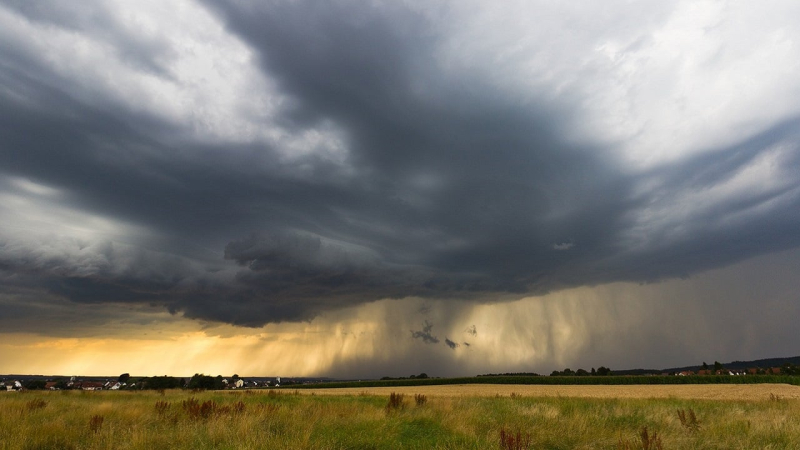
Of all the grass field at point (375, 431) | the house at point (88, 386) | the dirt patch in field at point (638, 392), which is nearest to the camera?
the grass field at point (375, 431)

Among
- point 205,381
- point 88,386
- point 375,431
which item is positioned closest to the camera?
point 375,431

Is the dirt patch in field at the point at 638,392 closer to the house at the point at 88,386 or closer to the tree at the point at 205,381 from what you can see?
the house at the point at 88,386

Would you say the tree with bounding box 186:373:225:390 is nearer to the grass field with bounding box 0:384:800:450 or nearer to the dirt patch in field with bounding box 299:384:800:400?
the dirt patch in field with bounding box 299:384:800:400

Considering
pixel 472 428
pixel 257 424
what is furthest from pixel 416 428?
pixel 257 424

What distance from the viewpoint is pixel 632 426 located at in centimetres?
1432

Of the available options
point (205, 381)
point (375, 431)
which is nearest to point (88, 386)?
point (205, 381)

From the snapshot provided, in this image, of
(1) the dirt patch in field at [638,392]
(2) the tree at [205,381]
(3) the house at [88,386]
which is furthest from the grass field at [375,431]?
(2) the tree at [205,381]

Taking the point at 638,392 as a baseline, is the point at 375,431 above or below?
above

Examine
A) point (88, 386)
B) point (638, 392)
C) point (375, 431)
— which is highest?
point (375, 431)

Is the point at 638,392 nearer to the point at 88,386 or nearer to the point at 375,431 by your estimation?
the point at 375,431

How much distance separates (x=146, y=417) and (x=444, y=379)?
9648cm

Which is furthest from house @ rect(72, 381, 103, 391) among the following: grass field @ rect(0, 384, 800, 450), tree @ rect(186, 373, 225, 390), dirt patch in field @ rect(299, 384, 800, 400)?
grass field @ rect(0, 384, 800, 450)

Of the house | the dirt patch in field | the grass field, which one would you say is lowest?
the dirt patch in field

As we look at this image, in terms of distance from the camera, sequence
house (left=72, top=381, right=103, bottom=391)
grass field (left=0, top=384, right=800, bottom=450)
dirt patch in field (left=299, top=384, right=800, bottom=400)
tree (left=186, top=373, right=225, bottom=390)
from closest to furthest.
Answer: grass field (left=0, top=384, right=800, bottom=450), dirt patch in field (left=299, top=384, right=800, bottom=400), house (left=72, top=381, right=103, bottom=391), tree (left=186, top=373, right=225, bottom=390)
